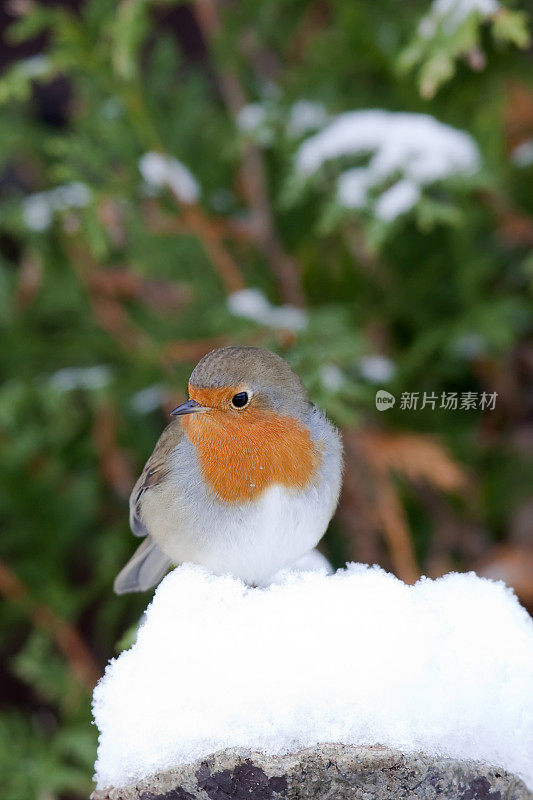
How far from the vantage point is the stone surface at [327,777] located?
4.70 feet

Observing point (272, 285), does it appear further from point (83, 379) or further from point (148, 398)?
point (83, 379)

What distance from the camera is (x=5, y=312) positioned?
13.1ft

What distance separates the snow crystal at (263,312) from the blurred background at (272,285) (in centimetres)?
1

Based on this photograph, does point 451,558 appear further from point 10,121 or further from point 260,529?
point 10,121

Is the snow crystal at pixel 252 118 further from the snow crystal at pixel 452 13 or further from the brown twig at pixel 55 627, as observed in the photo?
the brown twig at pixel 55 627

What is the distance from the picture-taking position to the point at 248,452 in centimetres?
189

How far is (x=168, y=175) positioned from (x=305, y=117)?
599 mm

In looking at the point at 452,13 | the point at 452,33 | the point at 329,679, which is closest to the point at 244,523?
the point at 329,679

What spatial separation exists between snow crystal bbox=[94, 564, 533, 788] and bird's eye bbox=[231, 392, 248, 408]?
42 cm

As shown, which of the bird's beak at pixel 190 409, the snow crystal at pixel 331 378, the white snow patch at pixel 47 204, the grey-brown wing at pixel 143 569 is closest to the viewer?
the bird's beak at pixel 190 409

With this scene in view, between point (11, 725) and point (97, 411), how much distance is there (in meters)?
1.35

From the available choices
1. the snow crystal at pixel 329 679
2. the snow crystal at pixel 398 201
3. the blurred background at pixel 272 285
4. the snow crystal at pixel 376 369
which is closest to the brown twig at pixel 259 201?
the blurred background at pixel 272 285

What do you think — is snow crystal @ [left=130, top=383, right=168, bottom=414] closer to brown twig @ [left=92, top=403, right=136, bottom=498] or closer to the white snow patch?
brown twig @ [left=92, top=403, right=136, bottom=498]

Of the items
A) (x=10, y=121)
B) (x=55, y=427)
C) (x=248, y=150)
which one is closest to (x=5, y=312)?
(x=55, y=427)
